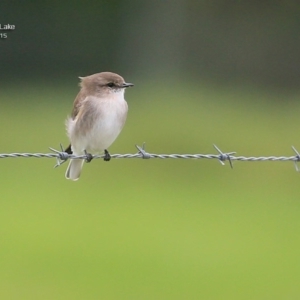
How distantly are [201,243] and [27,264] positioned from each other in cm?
237

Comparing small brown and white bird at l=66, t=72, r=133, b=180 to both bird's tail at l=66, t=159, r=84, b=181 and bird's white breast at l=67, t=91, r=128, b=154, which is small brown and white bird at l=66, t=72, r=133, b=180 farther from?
bird's tail at l=66, t=159, r=84, b=181

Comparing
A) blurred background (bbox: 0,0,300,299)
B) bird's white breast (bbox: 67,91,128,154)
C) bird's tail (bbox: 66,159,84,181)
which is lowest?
blurred background (bbox: 0,0,300,299)

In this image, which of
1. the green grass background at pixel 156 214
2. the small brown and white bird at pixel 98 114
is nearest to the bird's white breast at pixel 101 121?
the small brown and white bird at pixel 98 114

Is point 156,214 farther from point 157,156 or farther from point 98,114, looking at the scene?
point 157,156

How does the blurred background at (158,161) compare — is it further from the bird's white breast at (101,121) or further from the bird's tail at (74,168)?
the bird's white breast at (101,121)

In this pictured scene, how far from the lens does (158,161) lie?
15.7 metres

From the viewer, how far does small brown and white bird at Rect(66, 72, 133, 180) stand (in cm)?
796

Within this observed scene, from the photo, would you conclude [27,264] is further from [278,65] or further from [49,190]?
[278,65]

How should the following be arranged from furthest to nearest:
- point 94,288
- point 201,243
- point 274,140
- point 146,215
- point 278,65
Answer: point 278,65 < point 274,140 < point 146,215 < point 201,243 < point 94,288

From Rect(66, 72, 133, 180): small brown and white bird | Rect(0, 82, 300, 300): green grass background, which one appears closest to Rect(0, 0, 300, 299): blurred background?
Rect(0, 82, 300, 300): green grass background

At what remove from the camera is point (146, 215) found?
13227 millimetres

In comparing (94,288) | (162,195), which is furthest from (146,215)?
(94,288)

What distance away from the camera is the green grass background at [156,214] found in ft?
33.9

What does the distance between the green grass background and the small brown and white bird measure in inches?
87.7
